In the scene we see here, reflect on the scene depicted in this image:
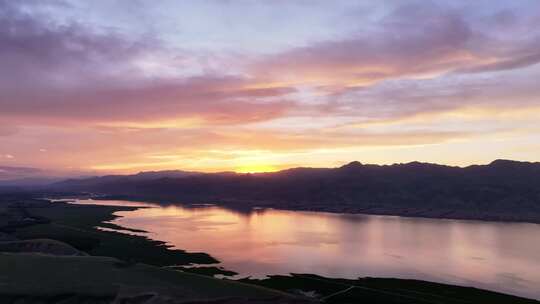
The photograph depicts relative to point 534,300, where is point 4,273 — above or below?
above

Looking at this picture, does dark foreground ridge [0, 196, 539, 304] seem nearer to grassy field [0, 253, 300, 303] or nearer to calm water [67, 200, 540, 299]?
grassy field [0, 253, 300, 303]

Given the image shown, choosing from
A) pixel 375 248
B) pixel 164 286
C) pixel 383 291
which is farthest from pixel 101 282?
pixel 375 248

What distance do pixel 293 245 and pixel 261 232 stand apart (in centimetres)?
2187

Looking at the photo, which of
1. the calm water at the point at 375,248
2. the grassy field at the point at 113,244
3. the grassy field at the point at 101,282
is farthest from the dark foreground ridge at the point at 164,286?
the calm water at the point at 375,248

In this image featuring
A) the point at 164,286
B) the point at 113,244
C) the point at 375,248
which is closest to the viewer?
the point at 164,286

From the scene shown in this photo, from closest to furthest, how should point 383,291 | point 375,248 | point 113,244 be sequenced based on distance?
point 383,291 < point 113,244 < point 375,248

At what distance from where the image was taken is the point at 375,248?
85875 mm

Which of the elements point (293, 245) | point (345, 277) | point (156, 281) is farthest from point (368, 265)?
point (156, 281)

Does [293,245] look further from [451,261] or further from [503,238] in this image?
[503,238]

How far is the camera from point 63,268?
47938 millimetres

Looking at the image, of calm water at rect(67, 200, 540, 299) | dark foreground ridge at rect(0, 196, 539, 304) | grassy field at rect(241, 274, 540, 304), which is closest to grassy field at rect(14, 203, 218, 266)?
dark foreground ridge at rect(0, 196, 539, 304)

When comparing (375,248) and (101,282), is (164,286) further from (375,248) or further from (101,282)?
(375,248)

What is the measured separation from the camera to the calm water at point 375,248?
64312mm

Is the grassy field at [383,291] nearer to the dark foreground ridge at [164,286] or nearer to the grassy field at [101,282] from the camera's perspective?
the dark foreground ridge at [164,286]
